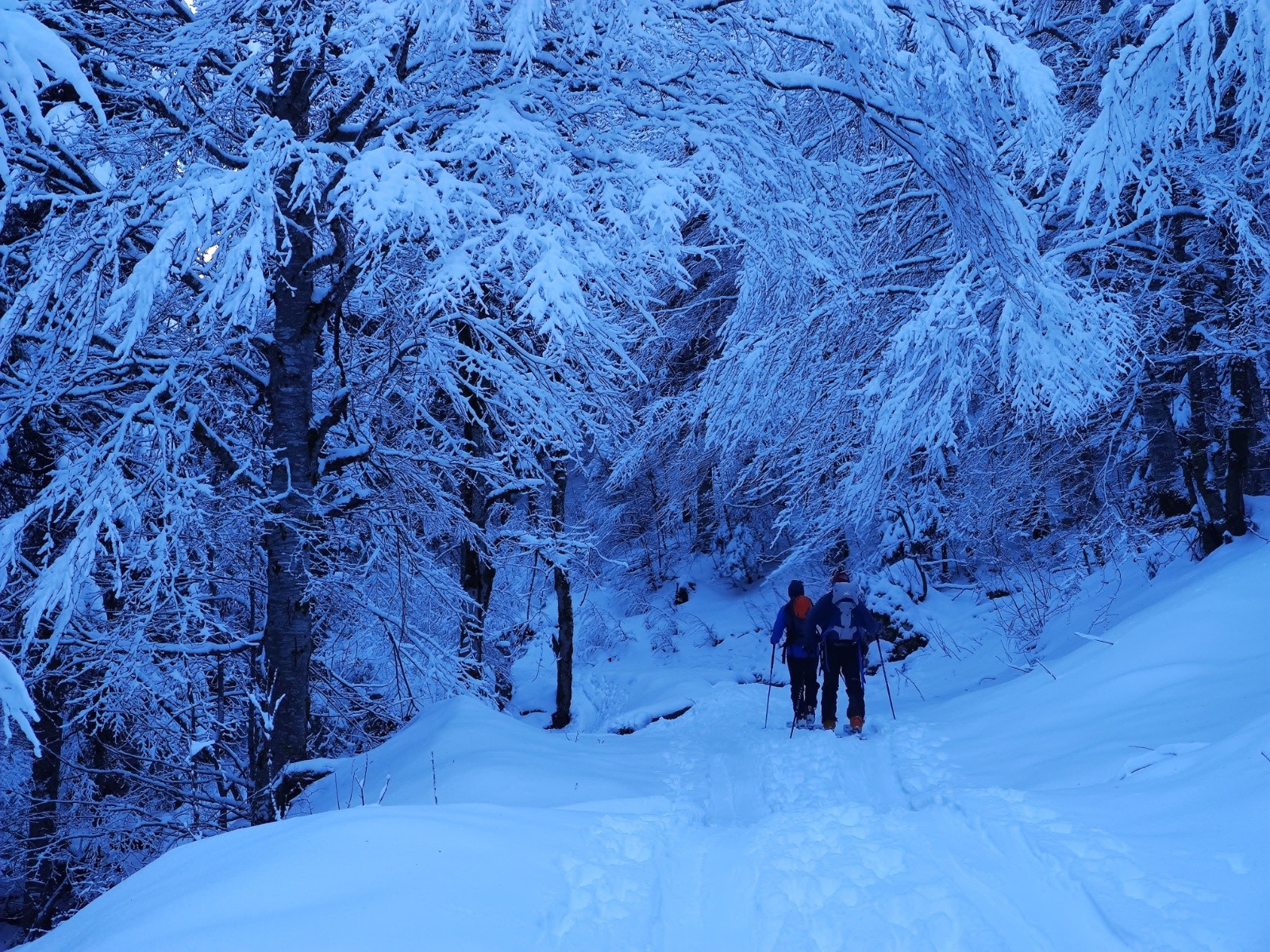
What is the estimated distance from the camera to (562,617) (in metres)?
12.2

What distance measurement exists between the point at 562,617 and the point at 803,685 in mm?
3588

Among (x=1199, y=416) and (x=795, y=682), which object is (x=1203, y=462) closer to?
(x=1199, y=416)

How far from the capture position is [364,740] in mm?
10102

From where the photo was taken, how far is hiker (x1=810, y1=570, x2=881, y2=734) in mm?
9445

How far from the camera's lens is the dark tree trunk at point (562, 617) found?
11.4 meters

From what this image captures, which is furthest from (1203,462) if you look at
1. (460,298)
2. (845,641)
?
(460,298)

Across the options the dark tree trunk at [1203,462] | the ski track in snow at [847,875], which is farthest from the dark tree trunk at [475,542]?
the dark tree trunk at [1203,462]

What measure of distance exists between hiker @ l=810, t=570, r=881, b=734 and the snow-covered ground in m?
0.80

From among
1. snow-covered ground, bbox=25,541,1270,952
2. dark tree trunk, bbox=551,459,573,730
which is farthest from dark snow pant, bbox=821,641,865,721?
dark tree trunk, bbox=551,459,573,730

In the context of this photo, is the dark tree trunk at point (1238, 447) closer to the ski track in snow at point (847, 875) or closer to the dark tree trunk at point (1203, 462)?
the dark tree trunk at point (1203, 462)

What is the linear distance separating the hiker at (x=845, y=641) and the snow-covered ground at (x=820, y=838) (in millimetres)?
800

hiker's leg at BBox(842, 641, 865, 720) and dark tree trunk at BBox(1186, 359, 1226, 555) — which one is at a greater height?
dark tree trunk at BBox(1186, 359, 1226, 555)

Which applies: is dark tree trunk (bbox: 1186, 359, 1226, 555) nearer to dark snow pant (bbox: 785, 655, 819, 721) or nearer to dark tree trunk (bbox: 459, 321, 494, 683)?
dark snow pant (bbox: 785, 655, 819, 721)

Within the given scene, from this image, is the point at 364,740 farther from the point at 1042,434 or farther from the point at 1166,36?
the point at 1166,36
